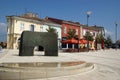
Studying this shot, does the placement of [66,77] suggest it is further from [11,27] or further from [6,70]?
[11,27]

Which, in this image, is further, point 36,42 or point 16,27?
point 16,27

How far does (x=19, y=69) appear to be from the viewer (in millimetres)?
8992

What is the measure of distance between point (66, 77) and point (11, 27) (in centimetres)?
3482

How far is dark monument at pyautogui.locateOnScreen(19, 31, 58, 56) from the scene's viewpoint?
63.1 ft

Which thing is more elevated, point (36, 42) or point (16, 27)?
point (16, 27)

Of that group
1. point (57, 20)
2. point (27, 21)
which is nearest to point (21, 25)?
point (27, 21)

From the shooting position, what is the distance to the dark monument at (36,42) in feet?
63.1

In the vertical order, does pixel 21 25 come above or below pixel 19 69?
above

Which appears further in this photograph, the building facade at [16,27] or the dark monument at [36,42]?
the building facade at [16,27]

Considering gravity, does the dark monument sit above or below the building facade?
below

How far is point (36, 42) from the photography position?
19.5 meters

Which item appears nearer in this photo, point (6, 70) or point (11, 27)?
point (6, 70)

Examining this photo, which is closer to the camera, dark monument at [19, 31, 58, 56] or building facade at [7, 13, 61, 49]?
dark monument at [19, 31, 58, 56]

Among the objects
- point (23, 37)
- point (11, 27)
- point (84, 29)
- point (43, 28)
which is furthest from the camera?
point (84, 29)
